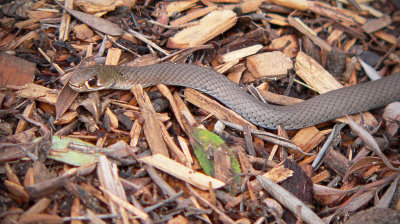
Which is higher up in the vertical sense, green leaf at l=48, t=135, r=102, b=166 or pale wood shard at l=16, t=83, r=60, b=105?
pale wood shard at l=16, t=83, r=60, b=105

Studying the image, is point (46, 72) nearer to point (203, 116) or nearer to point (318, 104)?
point (203, 116)

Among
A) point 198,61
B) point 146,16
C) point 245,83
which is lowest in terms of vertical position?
point 245,83

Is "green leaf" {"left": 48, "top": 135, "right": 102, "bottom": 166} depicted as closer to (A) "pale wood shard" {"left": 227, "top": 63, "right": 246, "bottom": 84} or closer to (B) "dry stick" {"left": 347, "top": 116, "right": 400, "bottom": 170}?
(A) "pale wood shard" {"left": 227, "top": 63, "right": 246, "bottom": 84}

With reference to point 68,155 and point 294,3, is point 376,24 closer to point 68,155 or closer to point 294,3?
point 294,3

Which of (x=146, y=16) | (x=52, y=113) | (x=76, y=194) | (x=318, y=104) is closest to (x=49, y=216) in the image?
(x=76, y=194)

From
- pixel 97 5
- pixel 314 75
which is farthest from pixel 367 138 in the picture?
pixel 97 5

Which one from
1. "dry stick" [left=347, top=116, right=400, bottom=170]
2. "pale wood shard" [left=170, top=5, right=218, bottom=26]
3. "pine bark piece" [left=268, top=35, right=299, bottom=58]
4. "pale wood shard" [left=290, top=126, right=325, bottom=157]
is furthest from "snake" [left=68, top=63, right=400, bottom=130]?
"pine bark piece" [left=268, top=35, right=299, bottom=58]
